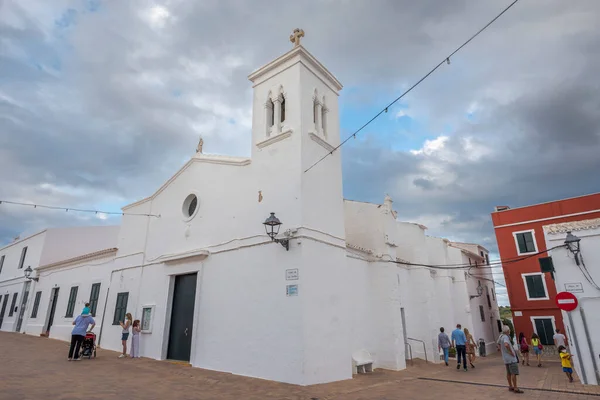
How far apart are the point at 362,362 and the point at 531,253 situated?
17.3 m

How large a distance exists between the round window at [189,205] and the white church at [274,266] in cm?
6

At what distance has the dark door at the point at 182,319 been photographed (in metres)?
11.9

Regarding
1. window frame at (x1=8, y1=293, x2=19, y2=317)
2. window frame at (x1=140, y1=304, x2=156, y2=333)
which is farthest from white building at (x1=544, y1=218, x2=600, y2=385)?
window frame at (x1=8, y1=293, x2=19, y2=317)

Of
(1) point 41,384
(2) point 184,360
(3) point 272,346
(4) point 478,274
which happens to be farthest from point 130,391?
(4) point 478,274

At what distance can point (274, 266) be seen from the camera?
9.98 meters

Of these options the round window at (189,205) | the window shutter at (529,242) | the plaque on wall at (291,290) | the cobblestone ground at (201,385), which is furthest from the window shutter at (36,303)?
the window shutter at (529,242)

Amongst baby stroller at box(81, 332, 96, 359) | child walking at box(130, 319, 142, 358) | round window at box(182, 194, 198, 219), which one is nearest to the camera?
baby stroller at box(81, 332, 96, 359)

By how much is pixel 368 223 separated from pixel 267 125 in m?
5.73

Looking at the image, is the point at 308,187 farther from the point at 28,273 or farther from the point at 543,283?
the point at 28,273

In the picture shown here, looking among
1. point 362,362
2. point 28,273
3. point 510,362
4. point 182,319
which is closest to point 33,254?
point 28,273

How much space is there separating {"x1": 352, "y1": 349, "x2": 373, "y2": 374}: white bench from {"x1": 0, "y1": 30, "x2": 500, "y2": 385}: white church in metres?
0.04

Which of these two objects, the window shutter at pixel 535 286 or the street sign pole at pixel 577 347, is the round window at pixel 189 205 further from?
the window shutter at pixel 535 286

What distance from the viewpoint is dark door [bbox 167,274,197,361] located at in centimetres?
1185

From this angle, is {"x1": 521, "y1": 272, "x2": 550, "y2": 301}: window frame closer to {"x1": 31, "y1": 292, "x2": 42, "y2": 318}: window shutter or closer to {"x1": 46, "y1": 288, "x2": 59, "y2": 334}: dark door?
{"x1": 46, "y1": 288, "x2": 59, "y2": 334}: dark door
